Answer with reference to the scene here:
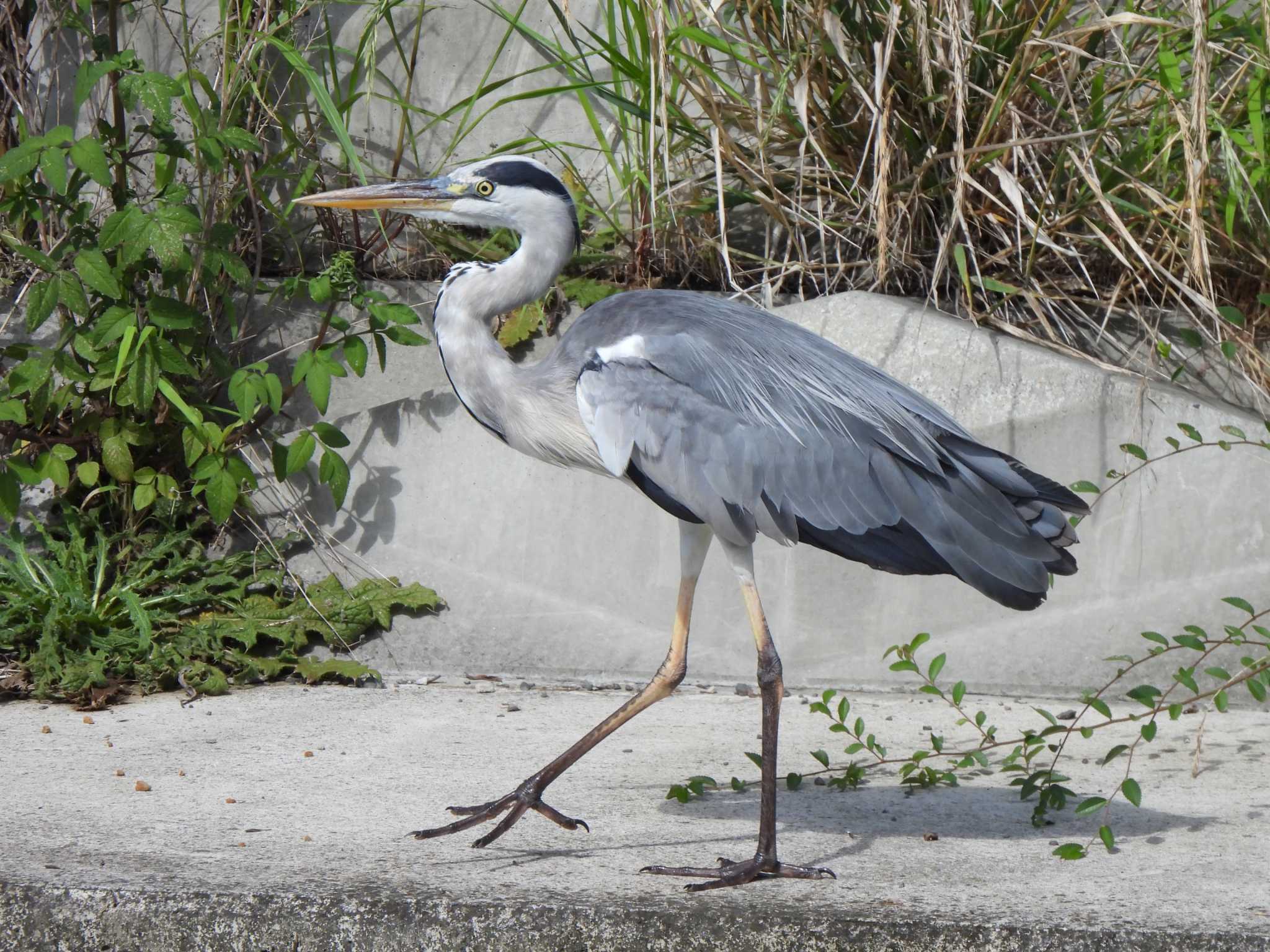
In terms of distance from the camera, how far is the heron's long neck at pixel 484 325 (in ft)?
10.7

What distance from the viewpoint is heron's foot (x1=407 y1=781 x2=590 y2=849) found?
115 inches

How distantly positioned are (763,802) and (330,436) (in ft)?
7.94

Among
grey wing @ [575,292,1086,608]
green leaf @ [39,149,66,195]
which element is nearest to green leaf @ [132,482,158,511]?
green leaf @ [39,149,66,195]

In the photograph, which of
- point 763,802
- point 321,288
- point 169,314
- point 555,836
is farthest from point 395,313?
point 763,802

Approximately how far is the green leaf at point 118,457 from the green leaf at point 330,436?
68 cm

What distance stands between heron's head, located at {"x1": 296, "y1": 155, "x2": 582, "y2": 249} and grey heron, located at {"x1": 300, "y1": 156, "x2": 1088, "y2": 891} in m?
0.04

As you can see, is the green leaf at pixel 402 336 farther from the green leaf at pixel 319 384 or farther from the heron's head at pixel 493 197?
the heron's head at pixel 493 197

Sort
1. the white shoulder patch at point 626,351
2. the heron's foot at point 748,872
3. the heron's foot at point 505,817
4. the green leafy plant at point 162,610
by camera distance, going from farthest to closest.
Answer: the green leafy plant at point 162,610, the white shoulder patch at point 626,351, the heron's foot at point 505,817, the heron's foot at point 748,872

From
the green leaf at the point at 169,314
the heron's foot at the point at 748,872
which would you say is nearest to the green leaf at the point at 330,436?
the green leaf at the point at 169,314

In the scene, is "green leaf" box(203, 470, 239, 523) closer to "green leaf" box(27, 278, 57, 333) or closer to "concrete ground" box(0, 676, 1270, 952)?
"concrete ground" box(0, 676, 1270, 952)

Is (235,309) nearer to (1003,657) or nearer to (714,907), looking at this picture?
(1003,657)

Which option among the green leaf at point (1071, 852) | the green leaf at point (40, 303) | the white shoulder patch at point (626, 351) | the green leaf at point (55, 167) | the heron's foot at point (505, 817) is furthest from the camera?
the green leaf at point (40, 303)

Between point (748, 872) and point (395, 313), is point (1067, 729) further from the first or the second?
point (395, 313)

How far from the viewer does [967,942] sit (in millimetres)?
2309
